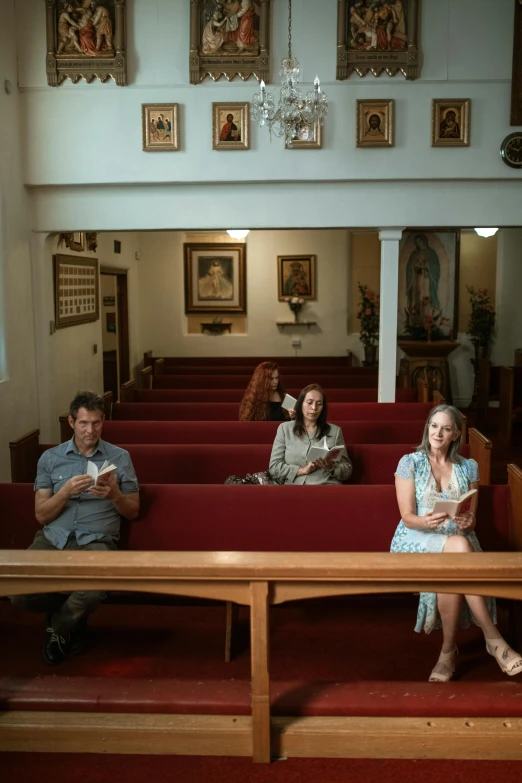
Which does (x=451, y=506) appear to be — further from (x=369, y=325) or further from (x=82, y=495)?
(x=369, y=325)

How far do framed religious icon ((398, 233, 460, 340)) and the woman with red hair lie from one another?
5.80 m

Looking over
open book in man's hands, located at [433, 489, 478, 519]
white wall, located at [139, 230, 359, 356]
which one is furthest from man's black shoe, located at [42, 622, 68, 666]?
white wall, located at [139, 230, 359, 356]

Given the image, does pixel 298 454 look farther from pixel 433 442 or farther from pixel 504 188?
pixel 504 188

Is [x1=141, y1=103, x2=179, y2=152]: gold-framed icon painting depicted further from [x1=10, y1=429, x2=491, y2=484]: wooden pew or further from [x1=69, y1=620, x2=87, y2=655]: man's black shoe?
[x1=69, y1=620, x2=87, y2=655]: man's black shoe

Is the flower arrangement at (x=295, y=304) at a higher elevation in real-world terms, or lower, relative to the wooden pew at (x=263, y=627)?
higher

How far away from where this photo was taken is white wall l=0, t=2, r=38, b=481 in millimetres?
6320

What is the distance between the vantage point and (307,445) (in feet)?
14.3

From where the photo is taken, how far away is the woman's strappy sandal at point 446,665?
9.16 ft

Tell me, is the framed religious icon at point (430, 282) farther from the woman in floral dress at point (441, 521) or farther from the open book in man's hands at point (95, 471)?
the open book in man's hands at point (95, 471)

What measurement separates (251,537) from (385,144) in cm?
444

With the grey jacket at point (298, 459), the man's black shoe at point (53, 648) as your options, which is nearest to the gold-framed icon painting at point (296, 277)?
the grey jacket at point (298, 459)

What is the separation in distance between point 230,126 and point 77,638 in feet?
16.5

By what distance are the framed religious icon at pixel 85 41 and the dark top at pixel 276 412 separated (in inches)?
130

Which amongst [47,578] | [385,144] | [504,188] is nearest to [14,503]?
[47,578]
